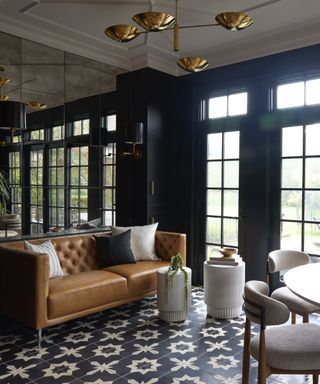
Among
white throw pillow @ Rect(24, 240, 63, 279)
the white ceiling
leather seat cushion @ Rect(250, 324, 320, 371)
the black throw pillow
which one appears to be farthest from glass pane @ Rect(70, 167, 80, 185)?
leather seat cushion @ Rect(250, 324, 320, 371)

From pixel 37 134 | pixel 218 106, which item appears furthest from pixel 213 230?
pixel 37 134

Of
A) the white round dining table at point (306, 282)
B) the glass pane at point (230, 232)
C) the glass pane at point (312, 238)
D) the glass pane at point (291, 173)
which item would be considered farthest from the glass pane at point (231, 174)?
the white round dining table at point (306, 282)

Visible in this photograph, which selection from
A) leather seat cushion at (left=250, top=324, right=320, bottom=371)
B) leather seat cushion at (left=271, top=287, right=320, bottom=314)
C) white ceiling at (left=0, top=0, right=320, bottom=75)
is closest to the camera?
leather seat cushion at (left=250, top=324, right=320, bottom=371)

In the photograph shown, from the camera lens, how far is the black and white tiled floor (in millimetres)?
2900

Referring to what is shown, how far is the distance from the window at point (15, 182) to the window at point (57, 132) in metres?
0.54

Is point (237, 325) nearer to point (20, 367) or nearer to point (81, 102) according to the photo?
point (20, 367)

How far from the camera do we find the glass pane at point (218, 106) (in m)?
5.45

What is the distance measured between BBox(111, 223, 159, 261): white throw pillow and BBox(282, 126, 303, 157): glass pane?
2.01m

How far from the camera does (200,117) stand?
5684mm

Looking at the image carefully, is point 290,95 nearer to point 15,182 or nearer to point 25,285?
point 15,182

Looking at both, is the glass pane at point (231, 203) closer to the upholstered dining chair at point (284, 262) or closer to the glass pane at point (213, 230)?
the glass pane at point (213, 230)

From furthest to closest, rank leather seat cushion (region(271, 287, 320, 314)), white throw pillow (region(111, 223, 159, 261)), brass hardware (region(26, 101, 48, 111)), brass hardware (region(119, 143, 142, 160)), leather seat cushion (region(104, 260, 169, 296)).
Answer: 1. brass hardware (region(119, 143, 142, 160))
2. white throw pillow (region(111, 223, 159, 261))
3. brass hardware (region(26, 101, 48, 111))
4. leather seat cushion (region(104, 260, 169, 296))
5. leather seat cushion (region(271, 287, 320, 314))

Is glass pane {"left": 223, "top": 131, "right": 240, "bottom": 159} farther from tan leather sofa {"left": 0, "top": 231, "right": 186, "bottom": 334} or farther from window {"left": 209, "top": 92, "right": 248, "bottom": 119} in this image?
tan leather sofa {"left": 0, "top": 231, "right": 186, "bottom": 334}

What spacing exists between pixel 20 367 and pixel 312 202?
355cm
